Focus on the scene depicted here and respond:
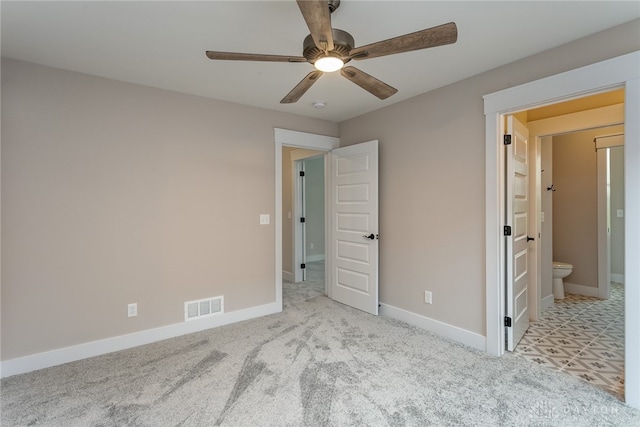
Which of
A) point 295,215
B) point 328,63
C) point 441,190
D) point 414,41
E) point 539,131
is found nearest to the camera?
point 414,41

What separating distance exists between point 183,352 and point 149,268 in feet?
2.89

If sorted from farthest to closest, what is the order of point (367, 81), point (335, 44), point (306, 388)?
point (306, 388) < point (367, 81) < point (335, 44)

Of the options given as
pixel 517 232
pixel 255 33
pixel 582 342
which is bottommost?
pixel 582 342

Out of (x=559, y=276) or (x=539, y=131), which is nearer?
(x=539, y=131)

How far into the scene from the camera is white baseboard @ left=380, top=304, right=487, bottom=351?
2787 mm

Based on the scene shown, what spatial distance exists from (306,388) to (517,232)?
2335 mm

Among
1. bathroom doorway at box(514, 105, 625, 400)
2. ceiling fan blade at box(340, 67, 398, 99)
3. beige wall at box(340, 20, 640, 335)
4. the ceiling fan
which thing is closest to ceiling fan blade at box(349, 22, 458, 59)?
the ceiling fan

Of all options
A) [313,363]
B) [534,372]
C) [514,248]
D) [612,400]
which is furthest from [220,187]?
[612,400]

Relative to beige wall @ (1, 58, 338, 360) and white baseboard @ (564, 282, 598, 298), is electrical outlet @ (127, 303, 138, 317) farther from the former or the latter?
white baseboard @ (564, 282, 598, 298)

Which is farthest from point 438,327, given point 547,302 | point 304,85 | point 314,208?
point 314,208

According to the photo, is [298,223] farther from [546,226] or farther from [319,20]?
[319,20]

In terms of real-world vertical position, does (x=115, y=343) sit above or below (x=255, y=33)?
below

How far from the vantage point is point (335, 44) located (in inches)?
62.0

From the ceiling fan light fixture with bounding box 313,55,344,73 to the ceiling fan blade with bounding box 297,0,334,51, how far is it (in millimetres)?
78
